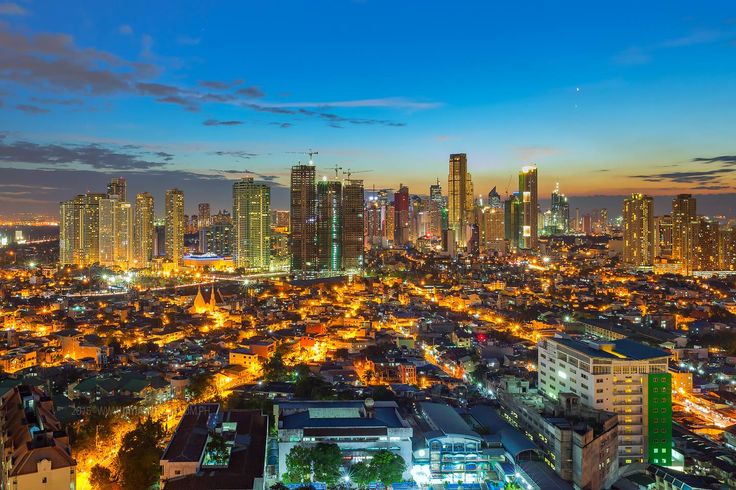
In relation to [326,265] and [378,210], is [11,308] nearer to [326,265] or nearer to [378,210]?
[326,265]

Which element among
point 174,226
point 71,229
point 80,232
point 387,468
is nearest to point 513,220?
point 174,226

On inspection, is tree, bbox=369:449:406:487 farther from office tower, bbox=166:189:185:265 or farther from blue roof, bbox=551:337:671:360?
office tower, bbox=166:189:185:265

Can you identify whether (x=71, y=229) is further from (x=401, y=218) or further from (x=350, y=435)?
(x=350, y=435)

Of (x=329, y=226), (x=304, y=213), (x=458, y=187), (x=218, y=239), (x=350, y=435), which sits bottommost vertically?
(x=350, y=435)

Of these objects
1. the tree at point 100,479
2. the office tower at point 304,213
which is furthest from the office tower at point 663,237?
the tree at point 100,479

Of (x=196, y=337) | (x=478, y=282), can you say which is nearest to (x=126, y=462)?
(x=196, y=337)

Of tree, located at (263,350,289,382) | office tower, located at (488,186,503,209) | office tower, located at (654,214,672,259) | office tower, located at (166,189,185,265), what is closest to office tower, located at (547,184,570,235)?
office tower, located at (488,186,503,209)
